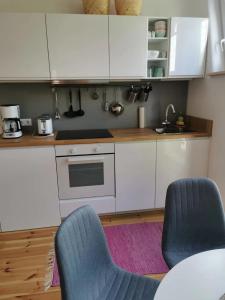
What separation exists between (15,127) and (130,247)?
1573 mm

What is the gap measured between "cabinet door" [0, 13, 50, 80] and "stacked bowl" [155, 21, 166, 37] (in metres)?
1.09

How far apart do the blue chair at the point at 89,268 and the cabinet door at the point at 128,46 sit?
162 centimetres

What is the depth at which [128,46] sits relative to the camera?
227 cm

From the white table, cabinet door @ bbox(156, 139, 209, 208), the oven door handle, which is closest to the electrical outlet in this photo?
the oven door handle

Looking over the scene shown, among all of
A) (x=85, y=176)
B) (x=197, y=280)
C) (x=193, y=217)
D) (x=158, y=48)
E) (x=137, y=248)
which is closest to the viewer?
(x=197, y=280)

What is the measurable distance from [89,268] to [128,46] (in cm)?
198

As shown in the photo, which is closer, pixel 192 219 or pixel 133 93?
pixel 192 219

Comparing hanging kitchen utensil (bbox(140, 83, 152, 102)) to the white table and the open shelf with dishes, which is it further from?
the white table

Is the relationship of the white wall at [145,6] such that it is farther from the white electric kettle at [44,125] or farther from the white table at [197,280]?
the white table at [197,280]

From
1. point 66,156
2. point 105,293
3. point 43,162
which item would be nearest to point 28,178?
point 43,162

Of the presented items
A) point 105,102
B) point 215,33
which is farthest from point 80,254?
point 215,33

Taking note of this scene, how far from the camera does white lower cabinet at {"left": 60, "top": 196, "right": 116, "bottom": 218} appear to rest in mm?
2318

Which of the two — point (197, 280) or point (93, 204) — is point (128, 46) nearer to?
point (93, 204)

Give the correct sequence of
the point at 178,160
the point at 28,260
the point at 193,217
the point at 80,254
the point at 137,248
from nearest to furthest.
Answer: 1. the point at 80,254
2. the point at 193,217
3. the point at 28,260
4. the point at 137,248
5. the point at 178,160
